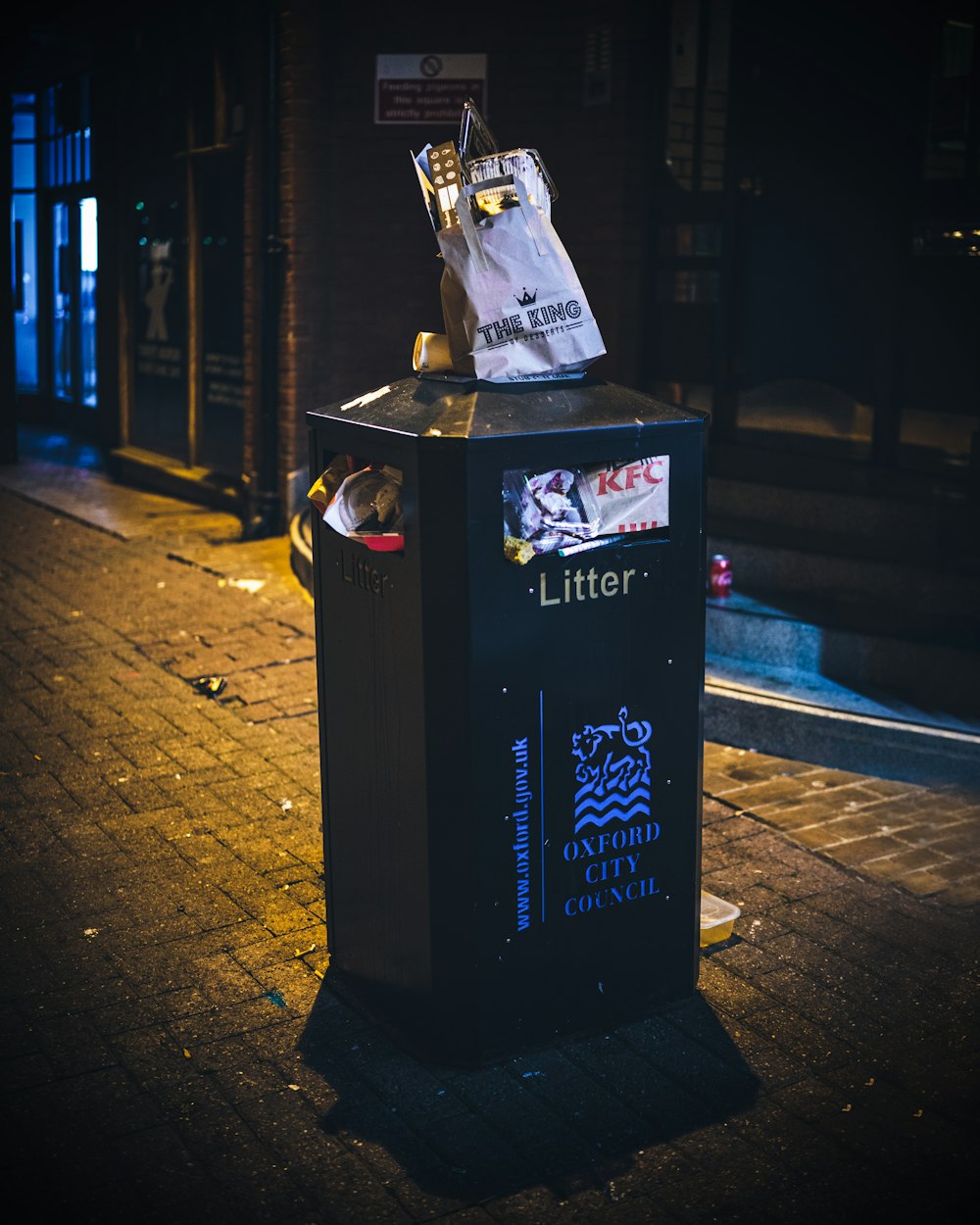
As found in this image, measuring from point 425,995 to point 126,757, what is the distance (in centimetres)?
263

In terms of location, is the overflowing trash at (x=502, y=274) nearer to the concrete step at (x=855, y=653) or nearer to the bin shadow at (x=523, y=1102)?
the bin shadow at (x=523, y=1102)

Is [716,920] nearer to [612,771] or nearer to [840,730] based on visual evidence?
[612,771]

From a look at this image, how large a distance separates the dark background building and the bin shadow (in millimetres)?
3300

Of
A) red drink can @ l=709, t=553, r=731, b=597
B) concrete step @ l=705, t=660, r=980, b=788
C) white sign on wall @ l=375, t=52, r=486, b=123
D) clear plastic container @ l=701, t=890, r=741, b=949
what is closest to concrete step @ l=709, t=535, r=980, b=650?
red drink can @ l=709, t=553, r=731, b=597

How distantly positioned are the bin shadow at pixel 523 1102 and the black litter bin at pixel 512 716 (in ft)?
0.27

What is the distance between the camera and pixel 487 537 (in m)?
3.28

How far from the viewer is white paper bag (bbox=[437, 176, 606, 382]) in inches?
135

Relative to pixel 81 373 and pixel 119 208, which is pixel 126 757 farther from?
pixel 81 373

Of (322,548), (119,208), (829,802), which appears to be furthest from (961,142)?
(119,208)

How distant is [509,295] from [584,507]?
0.57 m

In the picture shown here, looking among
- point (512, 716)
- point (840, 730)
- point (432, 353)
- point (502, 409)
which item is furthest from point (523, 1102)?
point (840, 730)

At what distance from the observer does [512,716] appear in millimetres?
3441

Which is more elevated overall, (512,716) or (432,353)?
(432,353)

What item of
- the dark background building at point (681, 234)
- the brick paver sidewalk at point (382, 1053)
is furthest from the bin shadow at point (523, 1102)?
the dark background building at point (681, 234)
